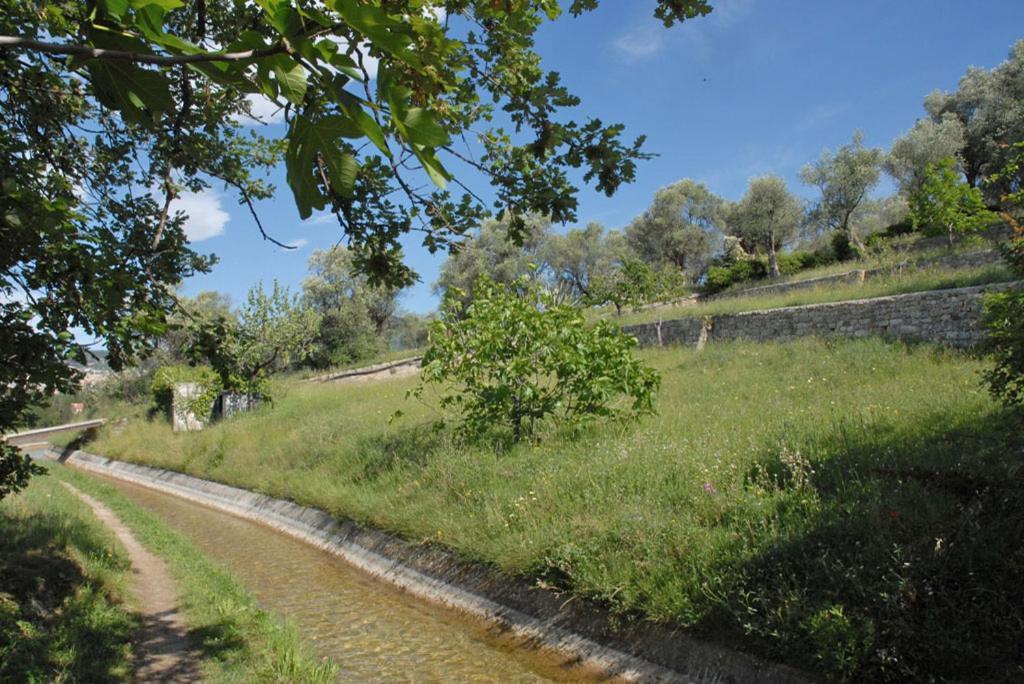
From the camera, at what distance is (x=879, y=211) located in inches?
1634

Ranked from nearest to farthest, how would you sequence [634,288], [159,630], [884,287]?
[159,630], [884,287], [634,288]

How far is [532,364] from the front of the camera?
9344 mm

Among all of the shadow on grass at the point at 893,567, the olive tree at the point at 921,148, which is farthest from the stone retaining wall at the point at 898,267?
the olive tree at the point at 921,148

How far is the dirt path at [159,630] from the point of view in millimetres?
4727

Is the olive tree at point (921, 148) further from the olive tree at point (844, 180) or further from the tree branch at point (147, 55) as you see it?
the tree branch at point (147, 55)

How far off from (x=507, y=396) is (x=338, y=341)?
113 feet

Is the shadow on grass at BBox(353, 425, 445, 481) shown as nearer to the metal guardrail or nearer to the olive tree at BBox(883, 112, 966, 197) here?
the metal guardrail

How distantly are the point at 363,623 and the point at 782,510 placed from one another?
4263 mm

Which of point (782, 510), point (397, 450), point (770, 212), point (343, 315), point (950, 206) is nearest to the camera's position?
point (782, 510)

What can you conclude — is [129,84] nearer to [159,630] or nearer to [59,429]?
[159,630]

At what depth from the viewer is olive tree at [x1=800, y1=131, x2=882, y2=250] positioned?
3388cm

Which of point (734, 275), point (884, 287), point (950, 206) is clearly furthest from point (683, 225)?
point (884, 287)

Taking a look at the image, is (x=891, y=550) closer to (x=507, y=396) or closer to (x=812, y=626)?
(x=812, y=626)

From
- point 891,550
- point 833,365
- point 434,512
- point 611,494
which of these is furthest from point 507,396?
Result: point 833,365
